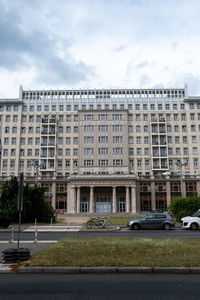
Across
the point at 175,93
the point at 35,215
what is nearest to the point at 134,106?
the point at 175,93

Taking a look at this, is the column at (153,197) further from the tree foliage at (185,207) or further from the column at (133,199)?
the tree foliage at (185,207)

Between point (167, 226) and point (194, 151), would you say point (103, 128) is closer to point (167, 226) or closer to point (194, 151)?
point (194, 151)

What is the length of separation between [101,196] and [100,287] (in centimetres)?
5528

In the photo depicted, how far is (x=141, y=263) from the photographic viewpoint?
838 centimetres

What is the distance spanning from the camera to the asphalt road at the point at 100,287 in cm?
583

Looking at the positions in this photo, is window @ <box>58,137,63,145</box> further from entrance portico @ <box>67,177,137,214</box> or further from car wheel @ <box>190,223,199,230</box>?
car wheel @ <box>190,223,199,230</box>

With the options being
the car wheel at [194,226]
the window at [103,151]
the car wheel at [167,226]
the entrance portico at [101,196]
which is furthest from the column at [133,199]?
the car wheel at [194,226]

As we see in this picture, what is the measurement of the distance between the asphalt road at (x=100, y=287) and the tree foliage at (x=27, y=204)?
23.7 meters

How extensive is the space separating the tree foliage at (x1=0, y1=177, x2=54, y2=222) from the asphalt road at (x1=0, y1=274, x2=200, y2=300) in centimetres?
2375

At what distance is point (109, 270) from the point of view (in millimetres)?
7984

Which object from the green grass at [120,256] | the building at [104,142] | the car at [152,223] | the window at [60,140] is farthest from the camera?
the window at [60,140]

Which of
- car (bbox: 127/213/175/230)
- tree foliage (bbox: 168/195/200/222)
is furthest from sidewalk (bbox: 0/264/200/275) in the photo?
tree foliage (bbox: 168/195/200/222)

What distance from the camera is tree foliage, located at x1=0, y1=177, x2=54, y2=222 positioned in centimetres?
3028

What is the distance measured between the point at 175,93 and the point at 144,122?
12.1 meters
